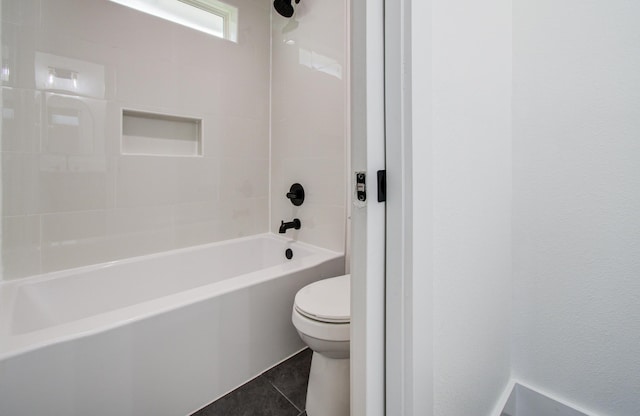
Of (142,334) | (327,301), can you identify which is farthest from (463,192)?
(142,334)

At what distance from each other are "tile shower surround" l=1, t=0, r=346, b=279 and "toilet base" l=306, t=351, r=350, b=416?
2.52ft

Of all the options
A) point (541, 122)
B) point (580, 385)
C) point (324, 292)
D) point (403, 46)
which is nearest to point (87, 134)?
point (324, 292)

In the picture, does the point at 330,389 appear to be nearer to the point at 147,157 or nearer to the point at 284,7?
the point at 147,157

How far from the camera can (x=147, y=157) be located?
1.68 m

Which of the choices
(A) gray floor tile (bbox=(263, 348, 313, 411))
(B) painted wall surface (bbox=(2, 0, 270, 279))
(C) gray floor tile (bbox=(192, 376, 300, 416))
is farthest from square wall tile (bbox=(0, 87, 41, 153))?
(A) gray floor tile (bbox=(263, 348, 313, 411))

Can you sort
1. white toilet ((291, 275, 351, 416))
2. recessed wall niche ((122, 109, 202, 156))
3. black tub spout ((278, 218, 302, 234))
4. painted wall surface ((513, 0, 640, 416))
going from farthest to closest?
black tub spout ((278, 218, 302, 234)) → recessed wall niche ((122, 109, 202, 156)) → white toilet ((291, 275, 351, 416)) → painted wall surface ((513, 0, 640, 416))

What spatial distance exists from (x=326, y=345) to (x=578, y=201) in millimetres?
1035

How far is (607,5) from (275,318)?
1797 mm

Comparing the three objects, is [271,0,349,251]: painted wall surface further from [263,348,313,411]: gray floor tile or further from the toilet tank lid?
[263,348,313,411]: gray floor tile

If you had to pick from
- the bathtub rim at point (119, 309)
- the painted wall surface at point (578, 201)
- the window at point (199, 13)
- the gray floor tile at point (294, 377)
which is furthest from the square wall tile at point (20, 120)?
the painted wall surface at point (578, 201)

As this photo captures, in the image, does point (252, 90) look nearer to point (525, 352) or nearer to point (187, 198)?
point (187, 198)

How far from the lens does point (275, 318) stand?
1.45m

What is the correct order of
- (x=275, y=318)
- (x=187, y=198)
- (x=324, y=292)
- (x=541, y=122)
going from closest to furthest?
(x=541, y=122), (x=324, y=292), (x=275, y=318), (x=187, y=198)

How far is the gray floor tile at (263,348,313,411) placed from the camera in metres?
1.25
